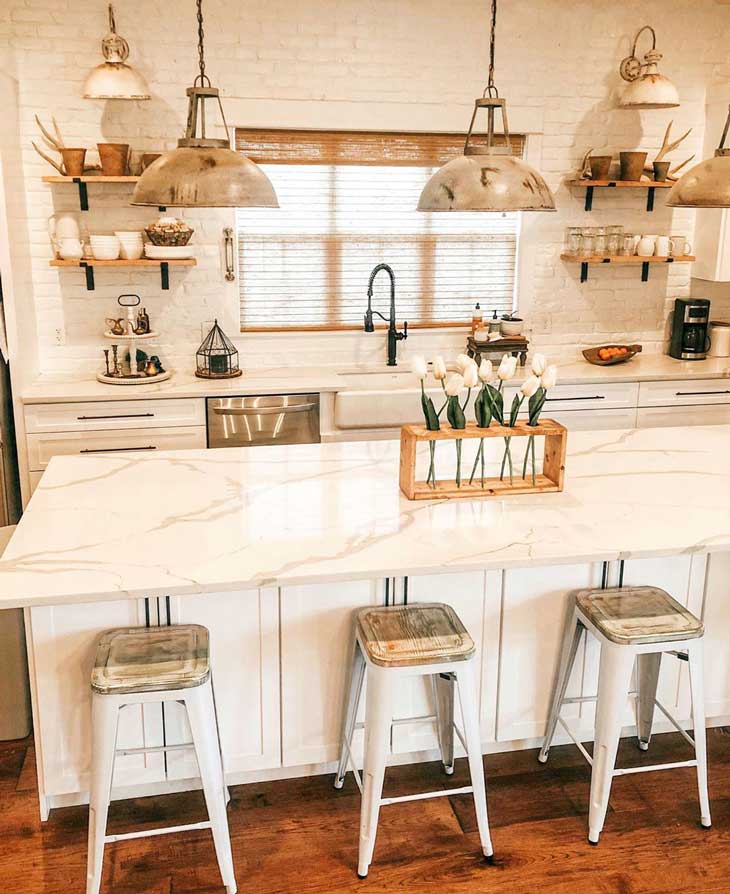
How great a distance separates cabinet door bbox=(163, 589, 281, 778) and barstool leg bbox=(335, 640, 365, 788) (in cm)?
20

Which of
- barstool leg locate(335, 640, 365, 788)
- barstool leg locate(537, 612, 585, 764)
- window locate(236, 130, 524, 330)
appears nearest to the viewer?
barstool leg locate(335, 640, 365, 788)

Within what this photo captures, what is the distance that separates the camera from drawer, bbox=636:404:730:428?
16.0 feet

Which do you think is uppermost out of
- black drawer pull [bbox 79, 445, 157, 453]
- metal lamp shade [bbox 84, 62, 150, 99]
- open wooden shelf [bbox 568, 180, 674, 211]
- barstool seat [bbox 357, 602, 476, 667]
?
metal lamp shade [bbox 84, 62, 150, 99]

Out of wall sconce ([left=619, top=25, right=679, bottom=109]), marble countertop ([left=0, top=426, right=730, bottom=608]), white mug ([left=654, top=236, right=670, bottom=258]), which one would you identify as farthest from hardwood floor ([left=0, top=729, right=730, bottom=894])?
wall sconce ([left=619, top=25, right=679, bottom=109])

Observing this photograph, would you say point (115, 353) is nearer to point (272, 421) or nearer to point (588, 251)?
point (272, 421)

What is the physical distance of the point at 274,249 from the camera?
4.89 meters

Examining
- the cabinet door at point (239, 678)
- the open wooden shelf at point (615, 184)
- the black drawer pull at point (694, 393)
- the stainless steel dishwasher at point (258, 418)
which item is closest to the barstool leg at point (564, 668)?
the cabinet door at point (239, 678)

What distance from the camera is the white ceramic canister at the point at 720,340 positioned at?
206 inches

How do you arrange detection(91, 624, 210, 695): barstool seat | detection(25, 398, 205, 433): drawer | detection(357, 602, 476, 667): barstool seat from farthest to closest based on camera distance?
detection(25, 398, 205, 433): drawer < detection(357, 602, 476, 667): barstool seat < detection(91, 624, 210, 695): barstool seat

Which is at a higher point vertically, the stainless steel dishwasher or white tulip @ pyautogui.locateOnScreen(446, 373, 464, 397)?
white tulip @ pyautogui.locateOnScreen(446, 373, 464, 397)

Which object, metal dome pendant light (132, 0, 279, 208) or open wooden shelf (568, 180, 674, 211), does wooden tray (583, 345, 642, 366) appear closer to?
open wooden shelf (568, 180, 674, 211)

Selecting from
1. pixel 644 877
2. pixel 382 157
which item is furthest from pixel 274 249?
pixel 644 877

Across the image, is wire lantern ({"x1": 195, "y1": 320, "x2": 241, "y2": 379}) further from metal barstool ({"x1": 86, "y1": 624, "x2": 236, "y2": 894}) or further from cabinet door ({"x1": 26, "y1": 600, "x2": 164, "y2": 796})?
metal barstool ({"x1": 86, "y1": 624, "x2": 236, "y2": 894})

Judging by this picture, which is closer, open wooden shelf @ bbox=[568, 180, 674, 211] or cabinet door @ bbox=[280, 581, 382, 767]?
cabinet door @ bbox=[280, 581, 382, 767]
